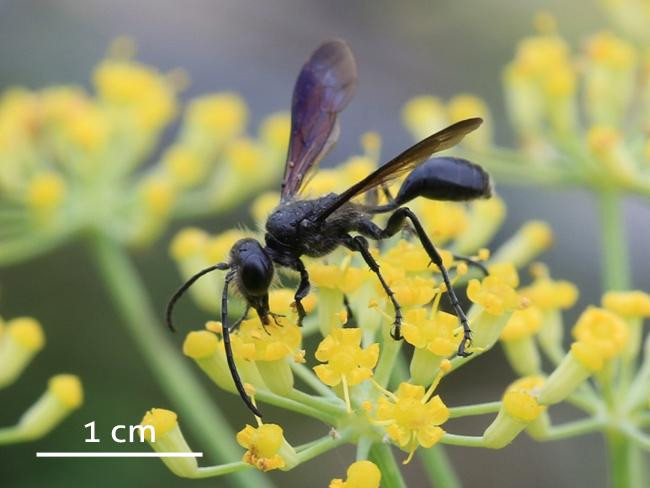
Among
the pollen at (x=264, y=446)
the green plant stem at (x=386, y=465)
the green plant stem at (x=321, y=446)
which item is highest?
the pollen at (x=264, y=446)

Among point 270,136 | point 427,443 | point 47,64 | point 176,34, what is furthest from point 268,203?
point 176,34

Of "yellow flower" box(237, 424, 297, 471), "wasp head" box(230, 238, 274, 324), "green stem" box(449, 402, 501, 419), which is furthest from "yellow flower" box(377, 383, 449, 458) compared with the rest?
"wasp head" box(230, 238, 274, 324)

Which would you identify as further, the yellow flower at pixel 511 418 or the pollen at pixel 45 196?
the pollen at pixel 45 196

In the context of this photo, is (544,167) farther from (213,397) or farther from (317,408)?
(213,397)

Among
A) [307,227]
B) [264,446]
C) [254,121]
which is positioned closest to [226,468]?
[264,446]

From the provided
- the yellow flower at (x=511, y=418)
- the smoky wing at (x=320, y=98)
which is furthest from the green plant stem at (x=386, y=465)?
the smoky wing at (x=320, y=98)

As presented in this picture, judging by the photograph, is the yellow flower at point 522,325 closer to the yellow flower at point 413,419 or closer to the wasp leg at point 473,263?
the wasp leg at point 473,263
